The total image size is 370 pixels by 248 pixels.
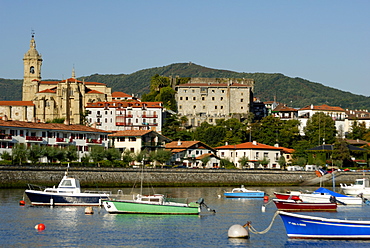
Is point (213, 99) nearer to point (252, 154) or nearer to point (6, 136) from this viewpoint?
point (252, 154)

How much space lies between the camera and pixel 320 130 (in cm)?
13888

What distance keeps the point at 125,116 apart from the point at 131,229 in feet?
313

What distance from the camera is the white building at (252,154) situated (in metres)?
117

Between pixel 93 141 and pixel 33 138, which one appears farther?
pixel 93 141

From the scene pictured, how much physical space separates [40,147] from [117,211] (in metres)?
41.4

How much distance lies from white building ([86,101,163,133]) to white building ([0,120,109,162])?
32193mm

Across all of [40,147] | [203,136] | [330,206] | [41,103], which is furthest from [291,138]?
[330,206]

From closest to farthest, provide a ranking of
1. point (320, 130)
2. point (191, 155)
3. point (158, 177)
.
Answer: point (158, 177), point (191, 155), point (320, 130)

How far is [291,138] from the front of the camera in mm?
138625

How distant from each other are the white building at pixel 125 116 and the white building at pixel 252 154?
2231 cm

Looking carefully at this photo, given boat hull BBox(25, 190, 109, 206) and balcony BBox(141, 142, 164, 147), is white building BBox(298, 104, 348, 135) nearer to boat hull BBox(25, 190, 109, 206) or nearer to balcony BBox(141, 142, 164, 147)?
balcony BBox(141, 142, 164, 147)

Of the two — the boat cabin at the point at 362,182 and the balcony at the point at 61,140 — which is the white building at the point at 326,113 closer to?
the balcony at the point at 61,140

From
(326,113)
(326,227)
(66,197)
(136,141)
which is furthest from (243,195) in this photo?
(326,113)

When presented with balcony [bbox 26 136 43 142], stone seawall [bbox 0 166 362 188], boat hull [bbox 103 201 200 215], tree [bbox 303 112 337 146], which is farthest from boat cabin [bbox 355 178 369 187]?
tree [bbox 303 112 337 146]
